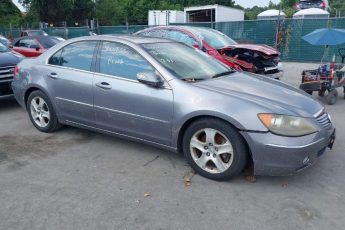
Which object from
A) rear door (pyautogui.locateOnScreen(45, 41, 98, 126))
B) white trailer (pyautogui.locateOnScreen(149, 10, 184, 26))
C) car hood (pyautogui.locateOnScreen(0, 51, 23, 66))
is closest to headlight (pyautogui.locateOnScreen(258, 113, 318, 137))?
rear door (pyautogui.locateOnScreen(45, 41, 98, 126))

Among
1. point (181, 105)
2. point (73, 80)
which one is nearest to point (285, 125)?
point (181, 105)

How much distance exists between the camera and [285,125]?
11.0 ft

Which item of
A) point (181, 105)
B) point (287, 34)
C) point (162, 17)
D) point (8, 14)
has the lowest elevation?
point (181, 105)

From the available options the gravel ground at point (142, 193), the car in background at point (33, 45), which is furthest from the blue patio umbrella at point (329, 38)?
the car in background at point (33, 45)

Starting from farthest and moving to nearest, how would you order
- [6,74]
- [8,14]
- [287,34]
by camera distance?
1. [8,14]
2. [287,34]
3. [6,74]

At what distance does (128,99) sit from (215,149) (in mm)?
1209

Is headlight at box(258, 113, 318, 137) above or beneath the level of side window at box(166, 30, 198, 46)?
beneath

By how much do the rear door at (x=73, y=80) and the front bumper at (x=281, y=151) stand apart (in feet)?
7.26

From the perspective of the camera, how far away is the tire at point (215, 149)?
3513mm

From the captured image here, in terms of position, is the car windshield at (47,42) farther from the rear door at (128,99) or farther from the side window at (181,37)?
the rear door at (128,99)

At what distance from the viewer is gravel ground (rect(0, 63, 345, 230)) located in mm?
3029

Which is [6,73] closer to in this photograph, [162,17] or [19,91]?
[19,91]

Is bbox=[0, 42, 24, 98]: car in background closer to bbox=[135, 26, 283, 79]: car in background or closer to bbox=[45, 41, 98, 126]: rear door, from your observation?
bbox=[45, 41, 98, 126]: rear door

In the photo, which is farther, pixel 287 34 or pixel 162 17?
pixel 162 17
